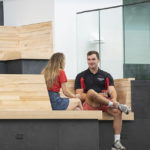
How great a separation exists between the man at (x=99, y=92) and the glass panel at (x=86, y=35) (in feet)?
2.83

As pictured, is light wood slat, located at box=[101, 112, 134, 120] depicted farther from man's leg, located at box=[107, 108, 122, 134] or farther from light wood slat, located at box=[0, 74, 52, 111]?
light wood slat, located at box=[0, 74, 52, 111]

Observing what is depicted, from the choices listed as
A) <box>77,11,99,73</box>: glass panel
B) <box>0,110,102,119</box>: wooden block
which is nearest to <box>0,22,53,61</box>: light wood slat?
<box>77,11,99,73</box>: glass panel

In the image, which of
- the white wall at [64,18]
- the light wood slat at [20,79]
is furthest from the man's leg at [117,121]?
the white wall at [64,18]

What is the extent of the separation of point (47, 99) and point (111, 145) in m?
1.40

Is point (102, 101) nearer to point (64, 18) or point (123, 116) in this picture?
point (123, 116)

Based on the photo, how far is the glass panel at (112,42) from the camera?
9711 mm

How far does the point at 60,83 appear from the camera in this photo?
8539 millimetres

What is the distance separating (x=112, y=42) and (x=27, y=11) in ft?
8.00

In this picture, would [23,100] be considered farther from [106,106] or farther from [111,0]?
[111,0]

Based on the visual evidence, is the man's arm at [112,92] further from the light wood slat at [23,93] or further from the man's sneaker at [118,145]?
the light wood slat at [23,93]

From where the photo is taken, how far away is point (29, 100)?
8.30m

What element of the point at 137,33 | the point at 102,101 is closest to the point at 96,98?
the point at 102,101

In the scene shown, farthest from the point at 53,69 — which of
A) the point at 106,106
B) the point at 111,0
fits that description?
the point at 111,0

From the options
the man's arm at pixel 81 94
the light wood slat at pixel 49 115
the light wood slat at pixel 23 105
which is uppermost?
the man's arm at pixel 81 94
